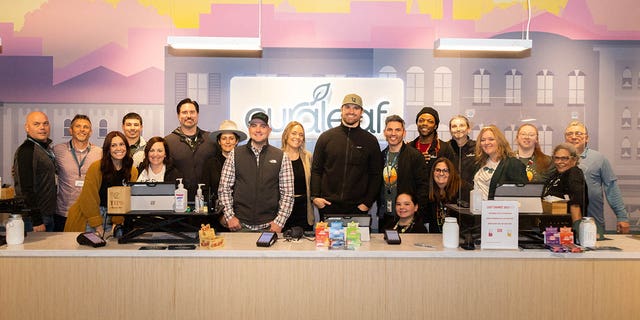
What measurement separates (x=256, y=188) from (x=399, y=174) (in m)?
1.29

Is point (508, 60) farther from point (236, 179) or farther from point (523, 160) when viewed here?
point (236, 179)

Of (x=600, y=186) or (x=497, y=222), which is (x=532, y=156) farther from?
(x=600, y=186)

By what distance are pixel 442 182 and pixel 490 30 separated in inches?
84.6

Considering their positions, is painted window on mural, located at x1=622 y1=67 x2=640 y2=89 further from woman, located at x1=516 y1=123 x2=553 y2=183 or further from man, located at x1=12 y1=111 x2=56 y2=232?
man, located at x1=12 y1=111 x2=56 y2=232

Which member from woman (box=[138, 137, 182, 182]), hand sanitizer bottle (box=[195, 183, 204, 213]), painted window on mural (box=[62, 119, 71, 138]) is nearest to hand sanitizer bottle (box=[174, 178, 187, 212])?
hand sanitizer bottle (box=[195, 183, 204, 213])

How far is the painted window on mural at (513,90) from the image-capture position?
138 inches

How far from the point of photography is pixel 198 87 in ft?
17.8

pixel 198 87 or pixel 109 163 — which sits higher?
pixel 198 87

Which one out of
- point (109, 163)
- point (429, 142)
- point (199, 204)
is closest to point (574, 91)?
point (429, 142)

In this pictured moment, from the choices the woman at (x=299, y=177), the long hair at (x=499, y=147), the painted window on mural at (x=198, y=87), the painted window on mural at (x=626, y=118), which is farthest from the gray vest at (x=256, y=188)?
the painted window on mural at (x=626, y=118)

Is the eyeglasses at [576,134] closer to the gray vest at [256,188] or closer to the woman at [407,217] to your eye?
the woman at [407,217]

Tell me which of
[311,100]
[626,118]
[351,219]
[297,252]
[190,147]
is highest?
[311,100]

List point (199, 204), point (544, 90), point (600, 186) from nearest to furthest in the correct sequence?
point (199, 204), point (544, 90), point (600, 186)

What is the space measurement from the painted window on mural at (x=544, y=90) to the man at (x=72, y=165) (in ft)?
12.2
